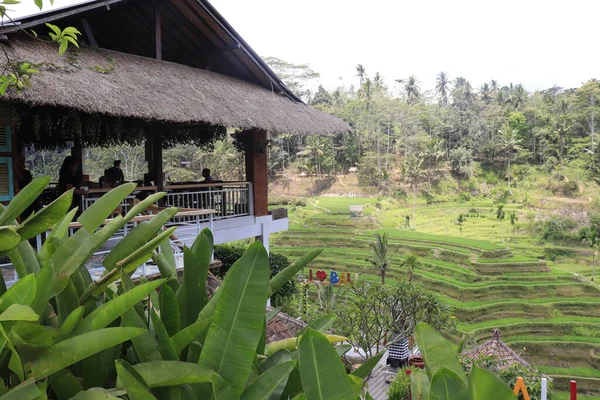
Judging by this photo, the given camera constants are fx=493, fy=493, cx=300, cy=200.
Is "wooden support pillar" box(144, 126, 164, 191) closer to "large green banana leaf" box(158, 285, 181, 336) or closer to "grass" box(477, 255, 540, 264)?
"large green banana leaf" box(158, 285, 181, 336)

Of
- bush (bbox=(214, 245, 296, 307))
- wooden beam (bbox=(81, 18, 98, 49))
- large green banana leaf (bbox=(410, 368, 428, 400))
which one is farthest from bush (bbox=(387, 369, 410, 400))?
large green banana leaf (bbox=(410, 368, 428, 400))

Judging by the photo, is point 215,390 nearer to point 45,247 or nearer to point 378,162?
point 45,247

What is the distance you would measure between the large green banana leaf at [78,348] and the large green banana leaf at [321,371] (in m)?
0.22

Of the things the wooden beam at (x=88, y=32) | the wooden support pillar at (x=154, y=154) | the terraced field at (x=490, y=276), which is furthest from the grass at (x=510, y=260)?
the wooden beam at (x=88, y=32)

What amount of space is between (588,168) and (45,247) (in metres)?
31.9

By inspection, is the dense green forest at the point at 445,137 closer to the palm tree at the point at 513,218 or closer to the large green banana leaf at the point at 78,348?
the palm tree at the point at 513,218

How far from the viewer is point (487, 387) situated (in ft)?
2.02

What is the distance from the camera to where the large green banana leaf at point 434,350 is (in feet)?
2.43

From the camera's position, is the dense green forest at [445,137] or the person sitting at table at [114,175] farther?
the dense green forest at [445,137]

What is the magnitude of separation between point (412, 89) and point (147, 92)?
3600 cm

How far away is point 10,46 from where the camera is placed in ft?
15.0

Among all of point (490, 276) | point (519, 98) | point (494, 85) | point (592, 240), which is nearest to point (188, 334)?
point (490, 276)

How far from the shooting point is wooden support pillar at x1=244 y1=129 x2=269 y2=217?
7.18m

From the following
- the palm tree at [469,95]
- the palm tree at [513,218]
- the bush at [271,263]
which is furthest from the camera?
the palm tree at [469,95]
